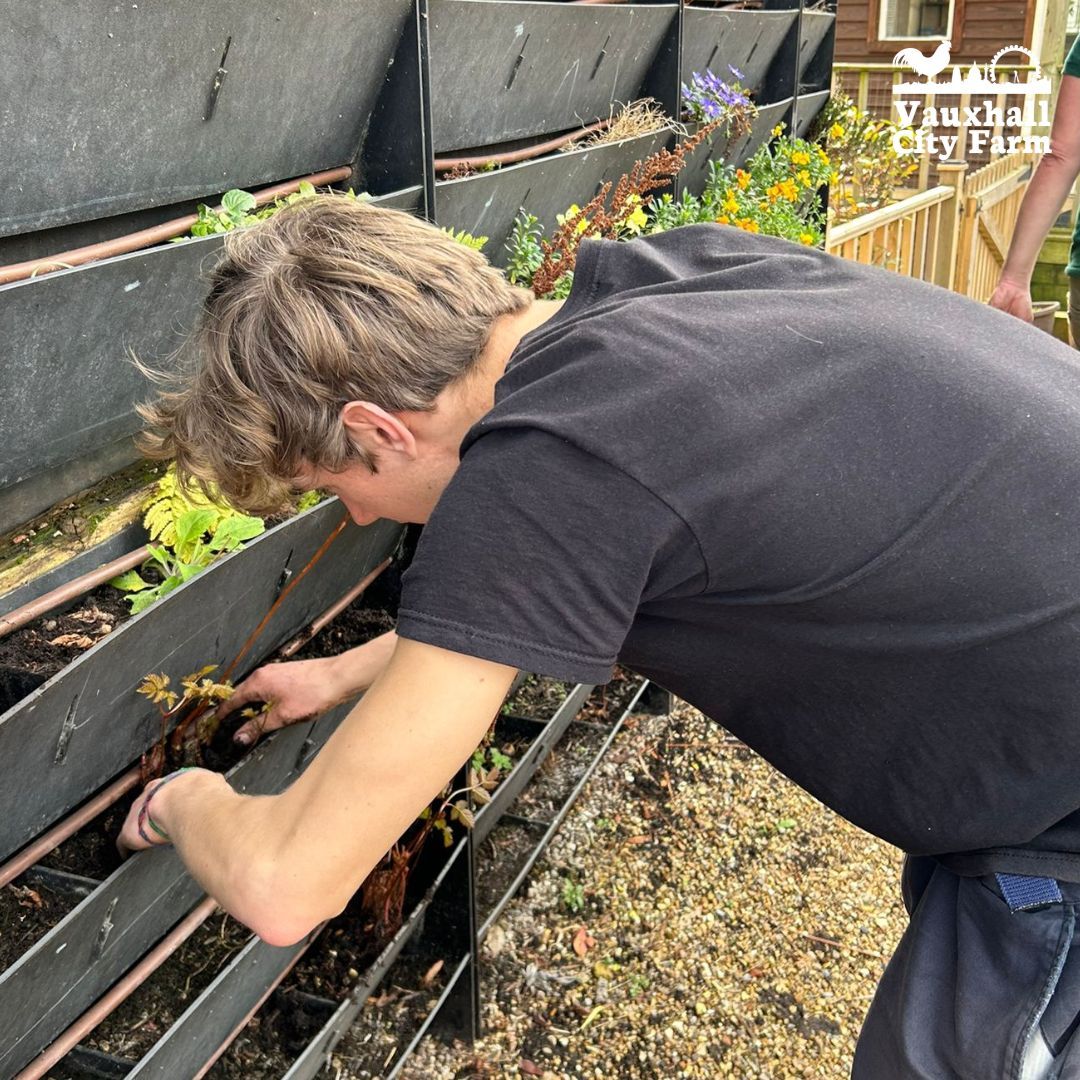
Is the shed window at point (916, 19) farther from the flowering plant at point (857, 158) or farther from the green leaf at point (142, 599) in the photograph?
the green leaf at point (142, 599)

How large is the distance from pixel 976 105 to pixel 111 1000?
15387mm

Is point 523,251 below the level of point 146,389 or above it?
below

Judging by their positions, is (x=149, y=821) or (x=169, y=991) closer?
(x=149, y=821)

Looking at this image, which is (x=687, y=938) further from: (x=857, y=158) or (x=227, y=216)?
(x=857, y=158)

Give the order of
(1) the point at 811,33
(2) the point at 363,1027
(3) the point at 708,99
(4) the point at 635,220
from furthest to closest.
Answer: (1) the point at 811,33 → (3) the point at 708,99 → (4) the point at 635,220 → (2) the point at 363,1027

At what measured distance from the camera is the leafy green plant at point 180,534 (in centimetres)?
203

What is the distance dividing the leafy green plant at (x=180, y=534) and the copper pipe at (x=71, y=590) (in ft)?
0.10

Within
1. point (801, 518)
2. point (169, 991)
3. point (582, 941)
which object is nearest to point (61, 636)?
point (169, 991)

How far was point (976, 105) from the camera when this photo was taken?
573 inches

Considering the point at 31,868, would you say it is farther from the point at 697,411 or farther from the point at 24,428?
the point at 697,411

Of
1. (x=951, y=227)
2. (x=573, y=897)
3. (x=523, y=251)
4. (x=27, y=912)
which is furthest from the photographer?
(x=951, y=227)

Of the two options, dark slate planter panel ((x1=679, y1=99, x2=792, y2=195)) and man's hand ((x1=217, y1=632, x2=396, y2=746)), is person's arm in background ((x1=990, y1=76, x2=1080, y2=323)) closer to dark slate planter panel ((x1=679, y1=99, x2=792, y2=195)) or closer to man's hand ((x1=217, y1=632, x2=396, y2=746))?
dark slate planter panel ((x1=679, y1=99, x2=792, y2=195))

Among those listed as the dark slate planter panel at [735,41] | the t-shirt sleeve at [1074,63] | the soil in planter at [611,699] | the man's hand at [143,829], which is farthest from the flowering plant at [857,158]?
the man's hand at [143,829]

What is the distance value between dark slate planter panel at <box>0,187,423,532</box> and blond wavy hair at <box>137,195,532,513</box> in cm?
24
